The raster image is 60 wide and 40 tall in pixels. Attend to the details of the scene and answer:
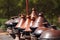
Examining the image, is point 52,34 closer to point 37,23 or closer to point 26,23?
point 37,23

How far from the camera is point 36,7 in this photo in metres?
9.21

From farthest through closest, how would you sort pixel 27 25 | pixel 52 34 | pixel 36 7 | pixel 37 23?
pixel 36 7 < pixel 27 25 < pixel 37 23 < pixel 52 34

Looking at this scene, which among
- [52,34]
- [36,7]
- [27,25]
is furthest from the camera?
[36,7]

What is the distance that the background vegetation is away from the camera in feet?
29.8

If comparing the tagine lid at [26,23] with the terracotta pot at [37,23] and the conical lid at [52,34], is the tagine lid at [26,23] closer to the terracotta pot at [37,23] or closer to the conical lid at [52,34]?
the terracotta pot at [37,23]

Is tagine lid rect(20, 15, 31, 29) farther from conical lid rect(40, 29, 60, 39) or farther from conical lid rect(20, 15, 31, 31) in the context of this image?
conical lid rect(40, 29, 60, 39)

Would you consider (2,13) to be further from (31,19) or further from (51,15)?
(31,19)

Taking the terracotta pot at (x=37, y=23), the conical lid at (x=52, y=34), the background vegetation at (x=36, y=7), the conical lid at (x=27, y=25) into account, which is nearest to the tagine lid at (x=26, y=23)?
the conical lid at (x=27, y=25)

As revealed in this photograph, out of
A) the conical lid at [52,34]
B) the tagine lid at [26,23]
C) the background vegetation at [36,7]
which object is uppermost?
the background vegetation at [36,7]

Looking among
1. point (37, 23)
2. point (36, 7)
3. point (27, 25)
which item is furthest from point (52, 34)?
point (36, 7)

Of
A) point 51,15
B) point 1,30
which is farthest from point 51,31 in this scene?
point 1,30

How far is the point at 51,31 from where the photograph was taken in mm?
2648

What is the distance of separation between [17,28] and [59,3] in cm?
533

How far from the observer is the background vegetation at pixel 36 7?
908 centimetres
